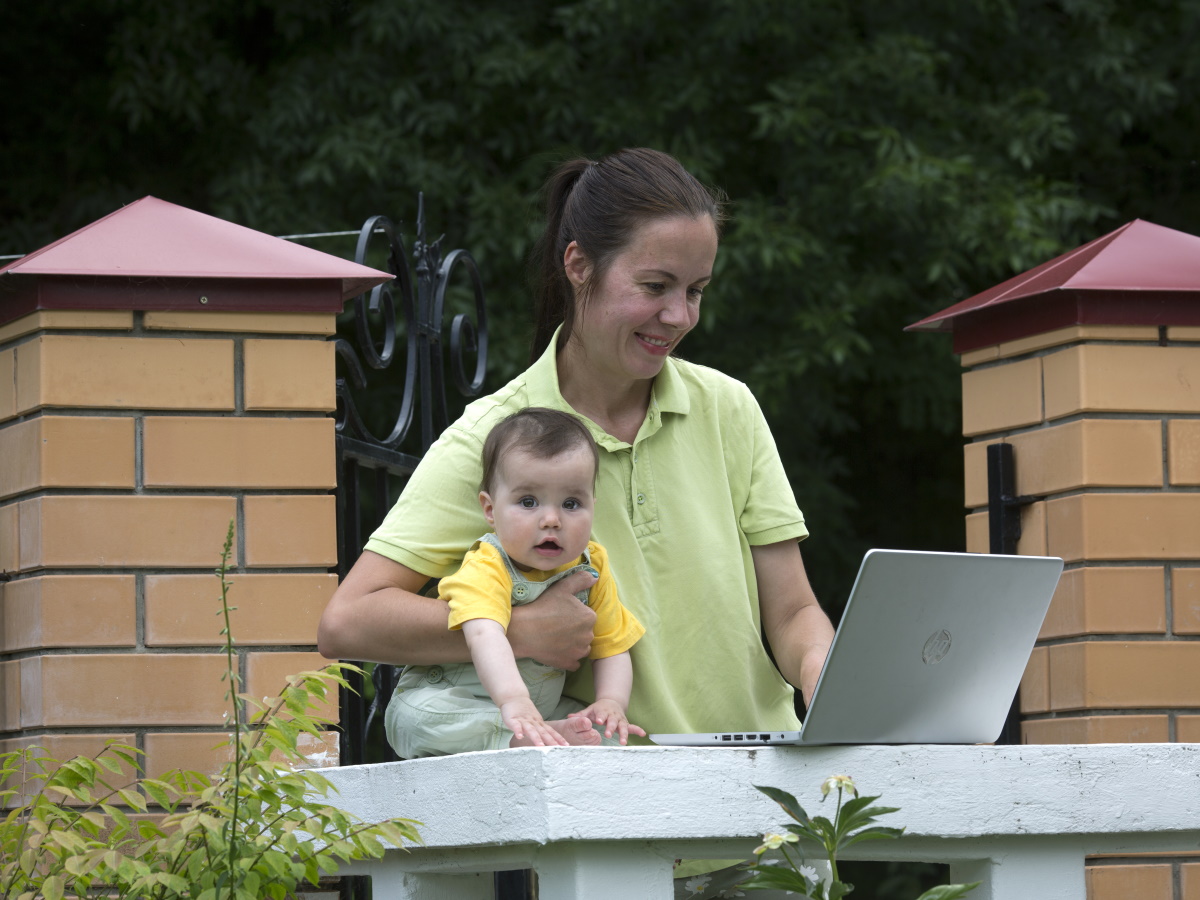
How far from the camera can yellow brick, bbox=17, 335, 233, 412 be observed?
237cm

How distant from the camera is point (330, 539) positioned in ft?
8.09

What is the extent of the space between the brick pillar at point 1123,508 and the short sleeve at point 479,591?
1192mm

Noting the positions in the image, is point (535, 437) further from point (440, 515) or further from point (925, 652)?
point (925, 652)

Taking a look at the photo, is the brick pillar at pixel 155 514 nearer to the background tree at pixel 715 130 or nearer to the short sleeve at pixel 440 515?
the short sleeve at pixel 440 515

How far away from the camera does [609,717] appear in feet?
6.37

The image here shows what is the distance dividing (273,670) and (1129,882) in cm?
147

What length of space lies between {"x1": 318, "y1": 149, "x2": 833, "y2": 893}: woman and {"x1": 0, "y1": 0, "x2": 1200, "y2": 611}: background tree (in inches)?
159

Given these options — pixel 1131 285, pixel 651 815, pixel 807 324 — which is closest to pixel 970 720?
pixel 651 815

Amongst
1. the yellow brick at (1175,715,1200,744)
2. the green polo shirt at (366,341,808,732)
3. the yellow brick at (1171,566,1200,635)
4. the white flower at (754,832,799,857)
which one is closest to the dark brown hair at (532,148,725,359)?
the green polo shirt at (366,341,808,732)

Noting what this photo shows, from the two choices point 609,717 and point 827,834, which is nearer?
point 827,834

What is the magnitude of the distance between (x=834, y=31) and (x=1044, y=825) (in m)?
6.06

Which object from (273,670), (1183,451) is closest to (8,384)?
(273,670)

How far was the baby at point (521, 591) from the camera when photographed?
196 cm

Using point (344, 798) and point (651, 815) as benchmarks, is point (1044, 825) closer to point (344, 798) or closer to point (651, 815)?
point (651, 815)
